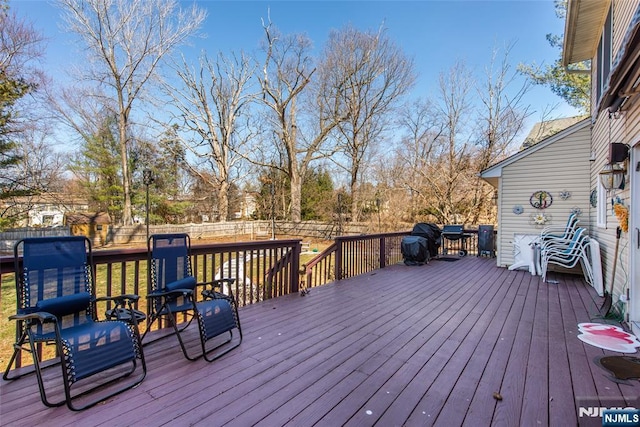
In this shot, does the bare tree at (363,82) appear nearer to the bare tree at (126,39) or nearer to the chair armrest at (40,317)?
the bare tree at (126,39)

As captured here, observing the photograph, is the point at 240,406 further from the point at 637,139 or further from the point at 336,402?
the point at 637,139

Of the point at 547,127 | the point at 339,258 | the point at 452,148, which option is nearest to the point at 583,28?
the point at 339,258

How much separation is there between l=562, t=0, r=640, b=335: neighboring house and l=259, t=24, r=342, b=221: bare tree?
503 inches

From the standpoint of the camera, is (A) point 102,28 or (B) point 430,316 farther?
(A) point 102,28

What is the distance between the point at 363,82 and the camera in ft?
54.3

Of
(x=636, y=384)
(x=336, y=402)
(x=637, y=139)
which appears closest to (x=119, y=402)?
(x=336, y=402)

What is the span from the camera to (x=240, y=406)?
71.3 inches

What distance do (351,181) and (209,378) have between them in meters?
16.1

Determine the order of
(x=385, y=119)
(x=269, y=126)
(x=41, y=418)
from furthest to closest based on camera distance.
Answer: (x=269, y=126) < (x=385, y=119) < (x=41, y=418)

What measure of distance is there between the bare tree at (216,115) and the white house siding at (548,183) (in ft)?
53.0

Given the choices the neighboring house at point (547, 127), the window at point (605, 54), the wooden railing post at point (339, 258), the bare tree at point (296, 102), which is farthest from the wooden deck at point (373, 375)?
the bare tree at point (296, 102)

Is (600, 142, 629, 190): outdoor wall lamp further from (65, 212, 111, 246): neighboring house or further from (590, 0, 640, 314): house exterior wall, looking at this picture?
(65, 212, 111, 246): neighboring house

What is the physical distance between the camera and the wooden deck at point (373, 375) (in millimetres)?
1729

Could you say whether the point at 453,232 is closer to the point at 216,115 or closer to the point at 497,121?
the point at 497,121
